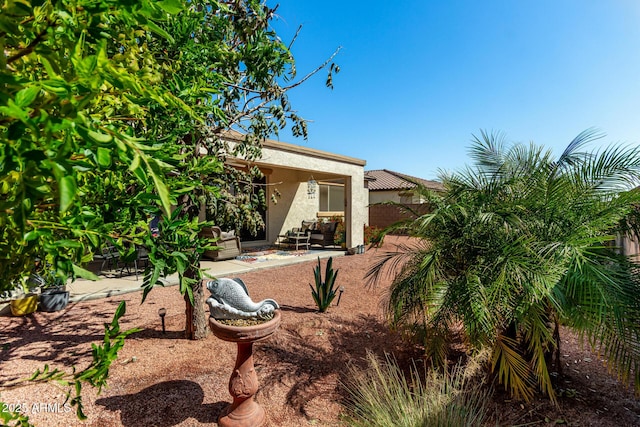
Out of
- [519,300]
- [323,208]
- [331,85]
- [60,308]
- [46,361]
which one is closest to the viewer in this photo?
[519,300]

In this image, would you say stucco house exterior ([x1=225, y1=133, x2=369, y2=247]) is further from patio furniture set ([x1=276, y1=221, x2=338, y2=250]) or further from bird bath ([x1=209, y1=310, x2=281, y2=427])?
bird bath ([x1=209, y1=310, x2=281, y2=427])

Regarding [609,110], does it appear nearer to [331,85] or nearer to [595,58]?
[595,58]

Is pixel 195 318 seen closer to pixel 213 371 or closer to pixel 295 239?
pixel 213 371

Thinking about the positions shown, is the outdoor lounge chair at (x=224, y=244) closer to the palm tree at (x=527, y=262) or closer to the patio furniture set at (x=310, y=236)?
the patio furniture set at (x=310, y=236)

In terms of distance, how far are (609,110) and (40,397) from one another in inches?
391

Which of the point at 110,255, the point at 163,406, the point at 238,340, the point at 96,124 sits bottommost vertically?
the point at 163,406

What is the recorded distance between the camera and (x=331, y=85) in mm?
4156

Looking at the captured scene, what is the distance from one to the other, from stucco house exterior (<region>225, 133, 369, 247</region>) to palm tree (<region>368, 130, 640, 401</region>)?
6.60 m

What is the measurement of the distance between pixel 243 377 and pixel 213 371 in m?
1.03

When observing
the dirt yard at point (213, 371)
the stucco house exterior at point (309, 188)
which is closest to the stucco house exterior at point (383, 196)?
the stucco house exterior at point (309, 188)

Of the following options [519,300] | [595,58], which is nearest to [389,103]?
[595,58]

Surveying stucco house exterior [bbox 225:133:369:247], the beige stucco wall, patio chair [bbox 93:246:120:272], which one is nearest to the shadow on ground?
patio chair [bbox 93:246:120:272]

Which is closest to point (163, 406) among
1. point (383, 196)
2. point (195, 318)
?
point (195, 318)

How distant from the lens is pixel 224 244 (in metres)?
10.2
